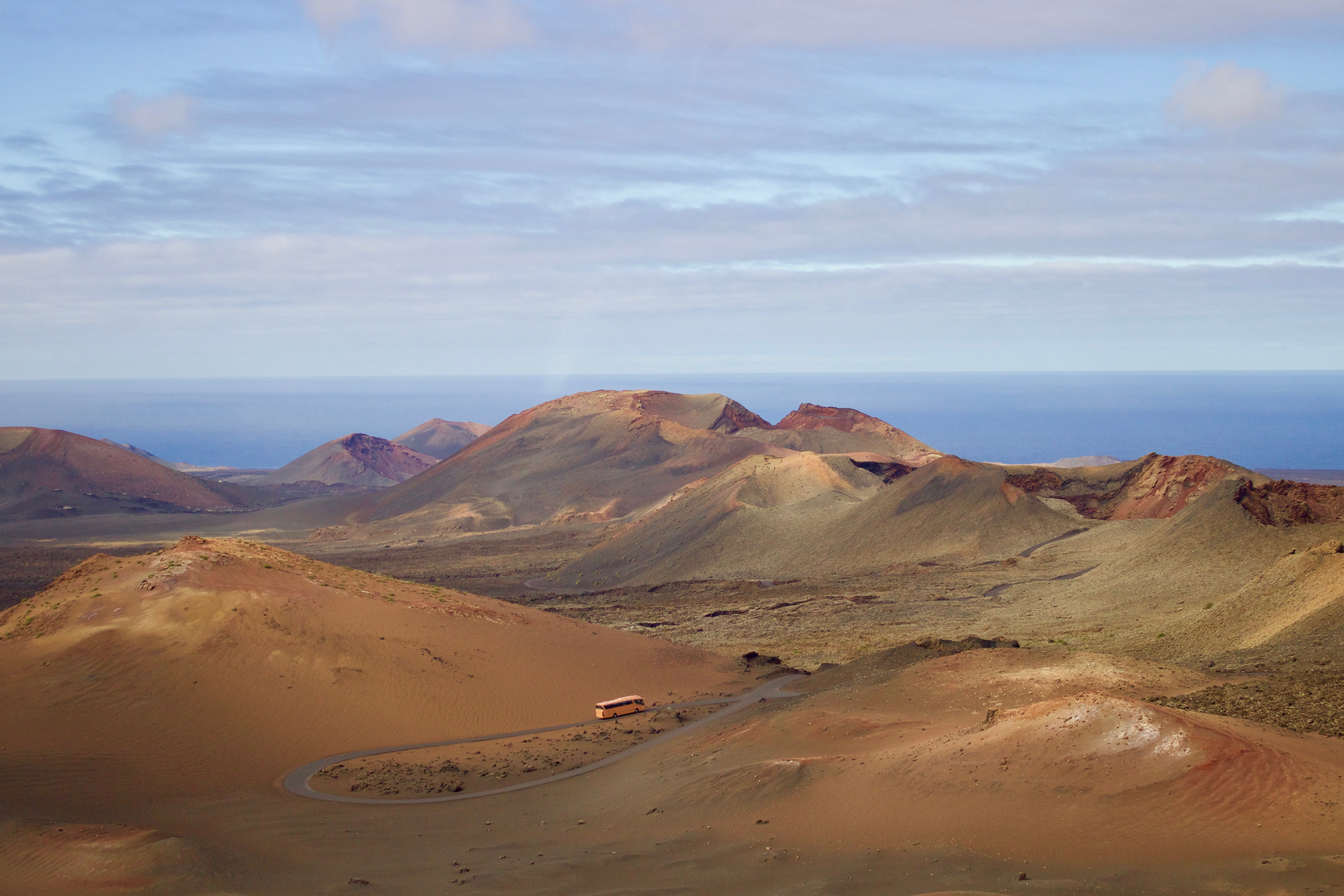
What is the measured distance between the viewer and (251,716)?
22750 mm

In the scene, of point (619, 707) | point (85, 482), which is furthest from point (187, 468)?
point (619, 707)

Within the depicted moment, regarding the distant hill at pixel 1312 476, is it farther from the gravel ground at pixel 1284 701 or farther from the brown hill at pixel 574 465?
the gravel ground at pixel 1284 701

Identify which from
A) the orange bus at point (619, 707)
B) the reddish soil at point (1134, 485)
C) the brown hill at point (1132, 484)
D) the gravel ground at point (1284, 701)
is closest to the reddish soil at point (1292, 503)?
the brown hill at point (1132, 484)

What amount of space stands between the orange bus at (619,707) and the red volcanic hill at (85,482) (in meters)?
90.9

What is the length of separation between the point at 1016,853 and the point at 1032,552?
42.7 metres

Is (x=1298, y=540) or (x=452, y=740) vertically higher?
(x=1298, y=540)

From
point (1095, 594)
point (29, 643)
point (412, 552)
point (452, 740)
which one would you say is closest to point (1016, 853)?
point (452, 740)

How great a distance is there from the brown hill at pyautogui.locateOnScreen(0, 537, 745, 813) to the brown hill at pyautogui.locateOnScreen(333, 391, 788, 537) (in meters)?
56.7

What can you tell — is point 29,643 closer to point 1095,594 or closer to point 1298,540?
point 1095,594

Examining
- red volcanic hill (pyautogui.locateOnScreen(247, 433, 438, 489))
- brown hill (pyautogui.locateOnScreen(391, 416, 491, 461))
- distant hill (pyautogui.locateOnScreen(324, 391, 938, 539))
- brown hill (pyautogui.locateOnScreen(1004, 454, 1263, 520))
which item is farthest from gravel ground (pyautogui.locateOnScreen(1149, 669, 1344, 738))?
brown hill (pyautogui.locateOnScreen(391, 416, 491, 461))

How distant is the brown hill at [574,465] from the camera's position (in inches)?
3590

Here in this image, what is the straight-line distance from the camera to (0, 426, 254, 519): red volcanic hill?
333 feet

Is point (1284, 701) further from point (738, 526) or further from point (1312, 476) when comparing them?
point (1312, 476)

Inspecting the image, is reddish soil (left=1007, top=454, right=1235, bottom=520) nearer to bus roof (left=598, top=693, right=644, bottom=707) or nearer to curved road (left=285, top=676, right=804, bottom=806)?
curved road (left=285, top=676, right=804, bottom=806)
